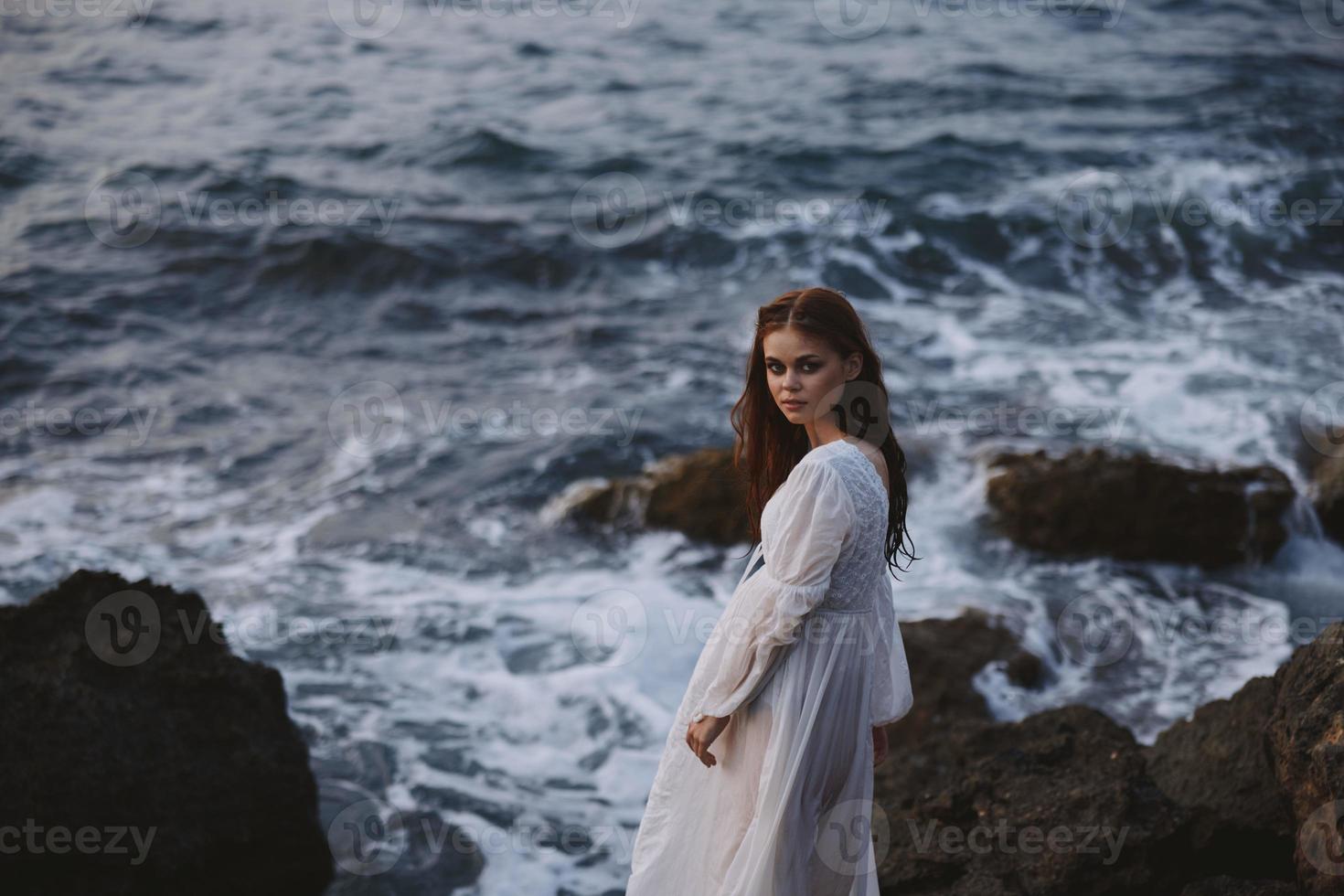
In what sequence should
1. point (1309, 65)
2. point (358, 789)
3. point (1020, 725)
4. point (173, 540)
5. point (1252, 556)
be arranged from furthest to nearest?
point (1309, 65), point (173, 540), point (1252, 556), point (358, 789), point (1020, 725)

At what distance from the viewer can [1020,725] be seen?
4.50 m

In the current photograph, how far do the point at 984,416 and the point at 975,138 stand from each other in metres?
7.17

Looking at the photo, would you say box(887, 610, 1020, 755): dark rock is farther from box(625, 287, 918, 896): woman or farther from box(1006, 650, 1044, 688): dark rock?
box(625, 287, 918, 896): woman

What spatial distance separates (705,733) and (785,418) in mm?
808

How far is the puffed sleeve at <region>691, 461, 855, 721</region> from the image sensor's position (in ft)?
8.85

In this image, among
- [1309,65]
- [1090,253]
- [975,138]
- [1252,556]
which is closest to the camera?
[1252,556]

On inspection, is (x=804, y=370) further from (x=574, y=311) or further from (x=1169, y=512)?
(x=574, y=311)

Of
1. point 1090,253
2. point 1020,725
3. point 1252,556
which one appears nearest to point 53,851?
point 1020,725

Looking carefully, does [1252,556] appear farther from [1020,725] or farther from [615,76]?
[615,76]

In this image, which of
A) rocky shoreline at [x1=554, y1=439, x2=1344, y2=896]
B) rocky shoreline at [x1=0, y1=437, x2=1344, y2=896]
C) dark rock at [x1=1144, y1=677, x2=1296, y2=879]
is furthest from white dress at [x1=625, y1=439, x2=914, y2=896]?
dark rock at [x1=1144, y1=677, x2=1296, y2=879]

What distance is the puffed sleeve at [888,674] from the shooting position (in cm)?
296

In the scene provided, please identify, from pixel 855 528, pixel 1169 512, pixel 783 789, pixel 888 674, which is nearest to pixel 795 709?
pixel 783 789

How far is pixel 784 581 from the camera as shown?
2.74m

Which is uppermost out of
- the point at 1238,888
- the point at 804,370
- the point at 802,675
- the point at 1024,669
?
the point at 804,370
